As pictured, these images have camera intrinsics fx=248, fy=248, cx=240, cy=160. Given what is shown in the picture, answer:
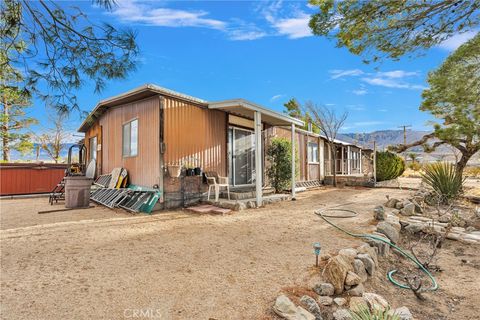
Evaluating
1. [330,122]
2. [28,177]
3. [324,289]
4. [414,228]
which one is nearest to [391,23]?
[414,228]

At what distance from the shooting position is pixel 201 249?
364 centimetres

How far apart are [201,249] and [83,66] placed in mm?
2929

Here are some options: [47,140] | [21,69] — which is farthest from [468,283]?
[47,140]

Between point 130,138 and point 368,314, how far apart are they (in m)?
7.74

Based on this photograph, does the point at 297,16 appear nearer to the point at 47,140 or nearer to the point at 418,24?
the point at 418,24

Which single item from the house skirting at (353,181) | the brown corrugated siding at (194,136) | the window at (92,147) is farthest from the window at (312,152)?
the window at (92,147)

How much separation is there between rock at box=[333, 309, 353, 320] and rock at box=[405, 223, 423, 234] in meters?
3.76

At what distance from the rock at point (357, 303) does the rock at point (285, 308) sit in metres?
0.60

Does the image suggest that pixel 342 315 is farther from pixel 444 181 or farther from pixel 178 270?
pixel 444 181

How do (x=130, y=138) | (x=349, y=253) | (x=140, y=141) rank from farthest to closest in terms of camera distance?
(x=130, y=138) → (x=140, y=141) → (x=349, y=253)

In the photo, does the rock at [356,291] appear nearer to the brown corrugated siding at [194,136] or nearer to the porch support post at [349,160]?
the brown corrugated siding at [194,136]

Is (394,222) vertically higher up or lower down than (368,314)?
higher up

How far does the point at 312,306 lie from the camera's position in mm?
2207
